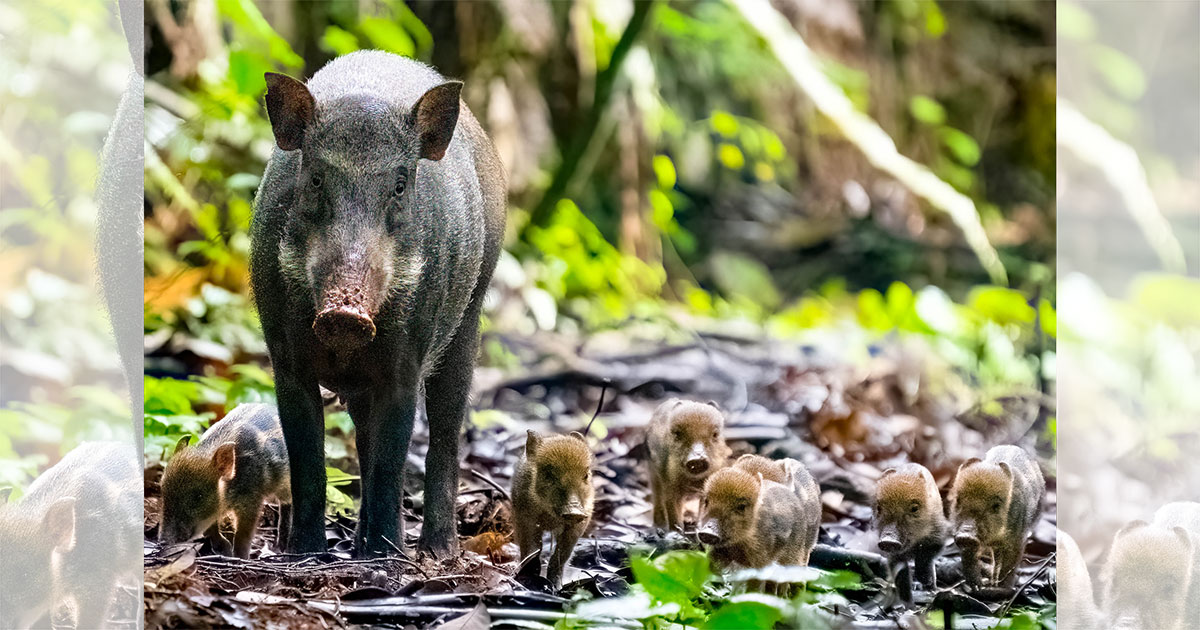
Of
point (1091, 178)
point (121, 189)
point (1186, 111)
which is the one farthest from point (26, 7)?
point (1186, 111)

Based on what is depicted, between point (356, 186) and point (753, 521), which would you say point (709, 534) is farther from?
point (356, 186)

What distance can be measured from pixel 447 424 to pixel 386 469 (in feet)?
1.90

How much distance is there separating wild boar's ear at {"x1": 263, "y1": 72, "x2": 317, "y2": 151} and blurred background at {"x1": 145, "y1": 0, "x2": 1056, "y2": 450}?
1.31 m

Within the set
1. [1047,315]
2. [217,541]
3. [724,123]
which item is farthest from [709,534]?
[724,123]

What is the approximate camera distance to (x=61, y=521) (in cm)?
324

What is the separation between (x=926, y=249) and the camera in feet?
39.4

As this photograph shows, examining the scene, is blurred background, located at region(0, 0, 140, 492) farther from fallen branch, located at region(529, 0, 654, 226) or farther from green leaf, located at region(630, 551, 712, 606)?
fallen branch, located at region(529, 0, 654, 226)

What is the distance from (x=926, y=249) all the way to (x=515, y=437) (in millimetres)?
7022

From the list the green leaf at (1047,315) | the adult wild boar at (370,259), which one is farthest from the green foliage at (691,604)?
the green leaf at (1047,315)

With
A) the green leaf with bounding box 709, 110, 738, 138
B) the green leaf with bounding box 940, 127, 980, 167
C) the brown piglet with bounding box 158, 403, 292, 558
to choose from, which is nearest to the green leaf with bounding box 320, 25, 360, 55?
the brown piglet with bounding box 158, 403, 292, 558

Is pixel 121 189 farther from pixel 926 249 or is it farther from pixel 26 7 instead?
pixel 926 249

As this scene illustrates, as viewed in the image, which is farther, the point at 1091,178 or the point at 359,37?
the point at 359,37

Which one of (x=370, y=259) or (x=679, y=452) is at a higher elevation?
(x=370, y=259)

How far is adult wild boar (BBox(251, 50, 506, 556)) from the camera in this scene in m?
3.45
